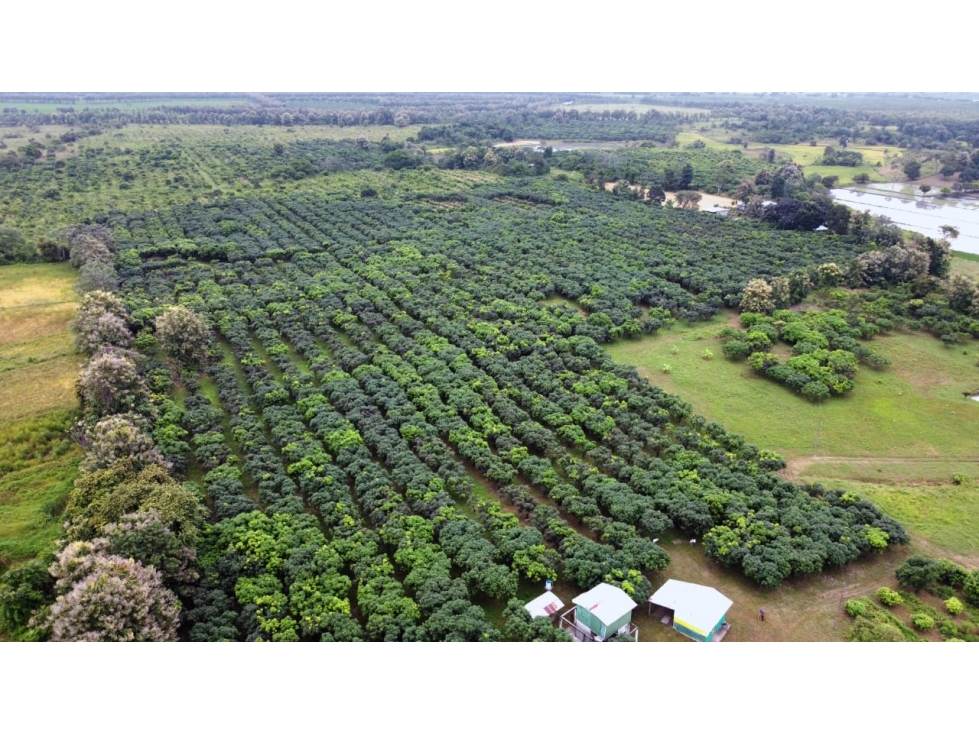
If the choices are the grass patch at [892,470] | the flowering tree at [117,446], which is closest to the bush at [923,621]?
the grass patch at [892,470]

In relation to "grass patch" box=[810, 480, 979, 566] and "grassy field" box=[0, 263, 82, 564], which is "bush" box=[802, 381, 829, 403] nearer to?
"grass patch" box=[810, 480, 979, 566]

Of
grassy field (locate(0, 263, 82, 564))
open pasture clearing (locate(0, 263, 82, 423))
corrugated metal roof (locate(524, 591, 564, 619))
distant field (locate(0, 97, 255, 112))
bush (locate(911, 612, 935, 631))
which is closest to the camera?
corrugated metal roof (locate(524, 591, 564, 619))

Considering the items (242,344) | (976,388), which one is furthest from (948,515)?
(242,344)

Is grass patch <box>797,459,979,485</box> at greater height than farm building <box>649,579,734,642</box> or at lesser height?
greater

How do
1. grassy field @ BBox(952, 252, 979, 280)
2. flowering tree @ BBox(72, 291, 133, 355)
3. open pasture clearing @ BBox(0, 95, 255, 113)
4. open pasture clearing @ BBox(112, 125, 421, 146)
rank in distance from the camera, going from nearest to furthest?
flowering tree @ BBox(72, 291, 133, 355) → grassy field @ BBox(952, 252, 979, 280) → open pasture clearing @ BBox(112, 125, 421, 146) → open pasture clearing @ BBox(0, 95, 255, 113)

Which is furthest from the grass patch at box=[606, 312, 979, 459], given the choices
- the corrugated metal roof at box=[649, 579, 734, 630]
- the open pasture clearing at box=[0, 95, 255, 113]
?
the open pasture clearing at box=[0, 95, 255, 113]

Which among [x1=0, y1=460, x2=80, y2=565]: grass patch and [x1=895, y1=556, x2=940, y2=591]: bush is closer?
[x1=895, y1=556, x2=940, y2=591]: bush
